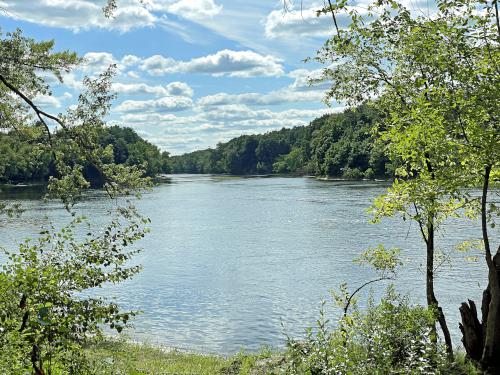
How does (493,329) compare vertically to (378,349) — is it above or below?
below

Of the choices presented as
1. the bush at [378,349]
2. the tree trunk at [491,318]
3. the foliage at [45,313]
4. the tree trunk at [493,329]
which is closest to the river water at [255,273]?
the foliage at [45,313]

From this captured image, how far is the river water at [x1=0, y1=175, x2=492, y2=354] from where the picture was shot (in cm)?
2044

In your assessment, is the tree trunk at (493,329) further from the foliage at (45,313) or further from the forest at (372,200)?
the foliage at (45,313)

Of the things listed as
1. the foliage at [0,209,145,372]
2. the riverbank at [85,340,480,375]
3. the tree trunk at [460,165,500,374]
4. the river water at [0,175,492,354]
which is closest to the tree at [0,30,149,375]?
the foliage at [0,209,145,372]

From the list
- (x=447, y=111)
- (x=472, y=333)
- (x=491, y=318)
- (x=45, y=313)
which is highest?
(x=447, y=111)

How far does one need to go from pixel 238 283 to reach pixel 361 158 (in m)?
104

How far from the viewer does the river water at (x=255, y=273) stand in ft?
67.1

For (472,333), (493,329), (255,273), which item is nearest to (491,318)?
(493,329)

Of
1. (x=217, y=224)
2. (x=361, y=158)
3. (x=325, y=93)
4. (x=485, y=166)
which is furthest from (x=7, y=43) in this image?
(x=361, y=158)

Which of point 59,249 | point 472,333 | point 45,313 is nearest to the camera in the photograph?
point 45,313

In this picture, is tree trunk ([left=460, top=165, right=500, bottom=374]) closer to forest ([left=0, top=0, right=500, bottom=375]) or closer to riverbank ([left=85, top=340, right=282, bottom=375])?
forest ([left=0, top=0, right=500, bottom=375])

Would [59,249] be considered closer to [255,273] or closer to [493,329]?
[493,329]

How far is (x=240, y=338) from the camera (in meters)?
19.2

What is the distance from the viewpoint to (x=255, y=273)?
29594 mm
